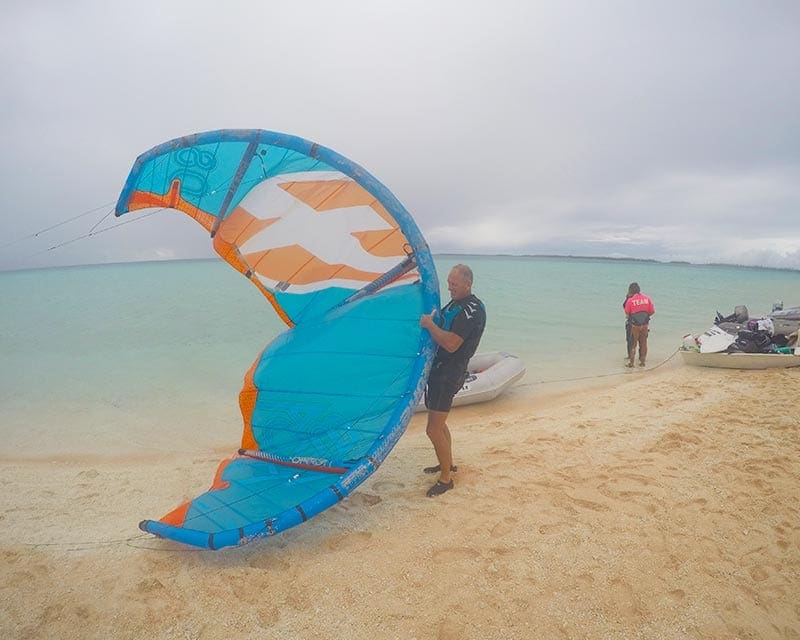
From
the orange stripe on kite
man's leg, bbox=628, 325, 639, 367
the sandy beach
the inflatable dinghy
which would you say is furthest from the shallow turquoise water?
the orange stripe on kite

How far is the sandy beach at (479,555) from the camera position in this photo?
2.52 metres

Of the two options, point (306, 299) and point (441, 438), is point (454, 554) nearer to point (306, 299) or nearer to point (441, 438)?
point (441, 438)

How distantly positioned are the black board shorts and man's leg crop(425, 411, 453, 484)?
7cm

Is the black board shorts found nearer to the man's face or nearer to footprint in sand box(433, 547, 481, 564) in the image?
the man's face

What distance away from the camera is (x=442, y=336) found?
3432 mm

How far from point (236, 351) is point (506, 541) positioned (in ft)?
36.8

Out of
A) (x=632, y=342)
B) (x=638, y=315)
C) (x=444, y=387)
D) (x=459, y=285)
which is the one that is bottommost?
(x=632, y=342)

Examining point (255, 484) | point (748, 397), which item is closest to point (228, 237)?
point (255, 484)

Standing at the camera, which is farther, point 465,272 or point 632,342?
point 632,342

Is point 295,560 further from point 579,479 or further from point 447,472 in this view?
point 579,479

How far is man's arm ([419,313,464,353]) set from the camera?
3.43 metres

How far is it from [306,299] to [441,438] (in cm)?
171

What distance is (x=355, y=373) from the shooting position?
3947mm

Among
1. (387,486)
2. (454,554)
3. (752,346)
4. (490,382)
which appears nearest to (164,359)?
(490,382)
